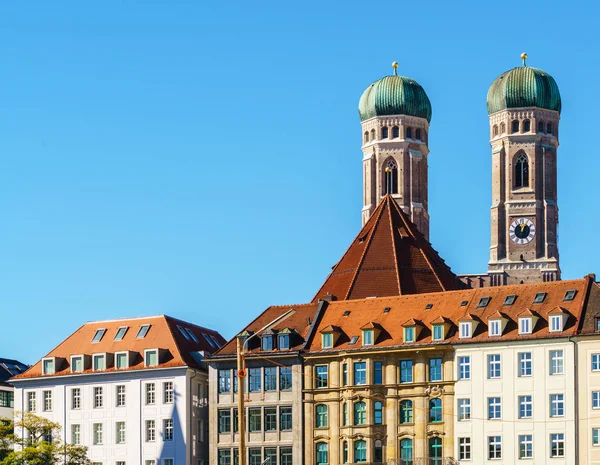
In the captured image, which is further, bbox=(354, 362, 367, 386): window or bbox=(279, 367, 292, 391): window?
bbox=(279, 367, 292, 391): window

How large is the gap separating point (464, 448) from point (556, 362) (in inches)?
344

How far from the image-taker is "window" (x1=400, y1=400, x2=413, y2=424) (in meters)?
132

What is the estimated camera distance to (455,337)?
13150cm

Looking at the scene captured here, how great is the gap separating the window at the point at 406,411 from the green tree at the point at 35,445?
25200 millimetres

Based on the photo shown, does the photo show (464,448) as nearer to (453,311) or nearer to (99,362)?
(453,311)

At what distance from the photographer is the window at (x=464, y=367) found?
130125mm

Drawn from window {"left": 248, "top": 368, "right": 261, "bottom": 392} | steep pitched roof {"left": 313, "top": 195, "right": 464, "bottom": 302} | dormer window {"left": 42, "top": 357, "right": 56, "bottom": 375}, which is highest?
steep pitched roof {"left": 313, "top": 195, "right": 464, "bottom": 302}

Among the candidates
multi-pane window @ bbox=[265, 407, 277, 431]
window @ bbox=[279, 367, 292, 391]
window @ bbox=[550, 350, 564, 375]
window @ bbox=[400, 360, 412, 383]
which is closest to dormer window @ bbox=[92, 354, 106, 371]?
multi-pane window @ bbox=[265, 407, 277, 431]

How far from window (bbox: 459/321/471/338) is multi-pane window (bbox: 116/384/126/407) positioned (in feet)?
92.5

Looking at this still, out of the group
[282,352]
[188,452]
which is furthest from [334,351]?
[188,452]

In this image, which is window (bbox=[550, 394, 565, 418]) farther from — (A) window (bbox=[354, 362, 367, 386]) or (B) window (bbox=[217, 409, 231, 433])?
(B) window (bbox=[217, 409, 231, 433])

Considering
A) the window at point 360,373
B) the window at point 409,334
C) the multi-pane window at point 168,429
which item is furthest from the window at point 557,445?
the multi-pane window at point 168,429

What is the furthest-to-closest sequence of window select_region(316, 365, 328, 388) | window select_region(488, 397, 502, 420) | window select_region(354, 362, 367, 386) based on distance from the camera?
window select_region(316, 365, 328, 388) < window select_region(354, 362, 367, 386) < window select_region(488, 397, 502, 420)

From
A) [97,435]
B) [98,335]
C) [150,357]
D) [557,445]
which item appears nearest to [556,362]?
[557,445]
